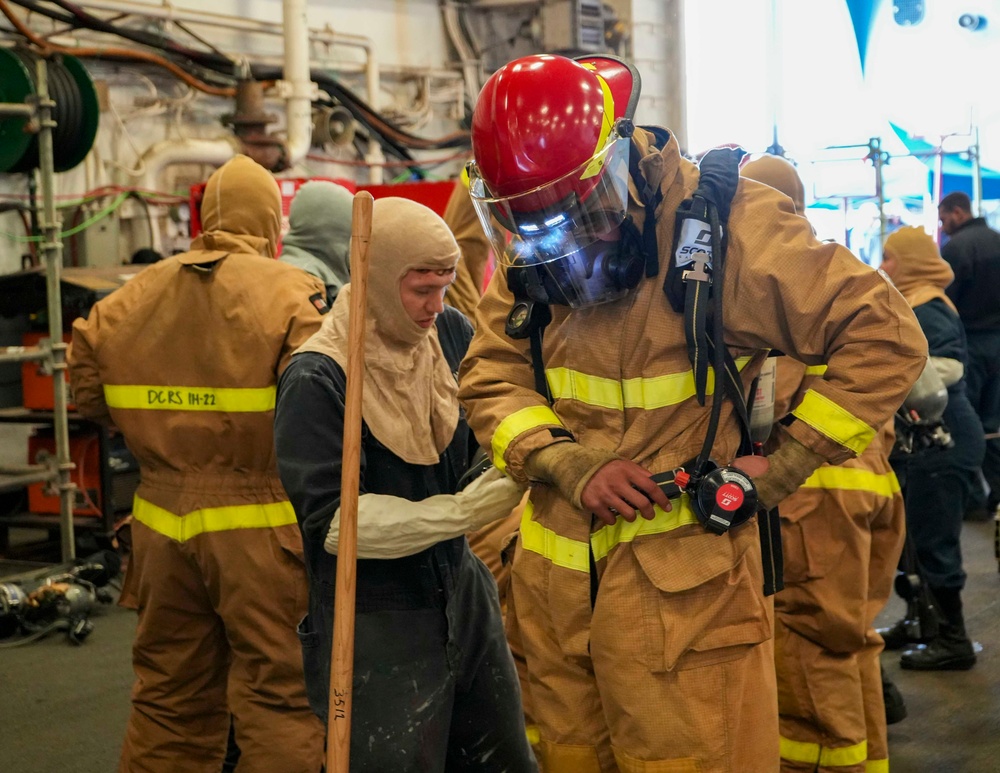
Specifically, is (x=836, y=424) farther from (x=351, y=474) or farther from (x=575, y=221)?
(x=351, y=474)

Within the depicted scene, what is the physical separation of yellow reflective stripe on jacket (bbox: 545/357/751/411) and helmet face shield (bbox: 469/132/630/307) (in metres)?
0.16

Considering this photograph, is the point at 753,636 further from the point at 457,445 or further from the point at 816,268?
the point at 457,445

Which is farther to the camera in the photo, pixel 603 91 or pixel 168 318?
pixel 168 318

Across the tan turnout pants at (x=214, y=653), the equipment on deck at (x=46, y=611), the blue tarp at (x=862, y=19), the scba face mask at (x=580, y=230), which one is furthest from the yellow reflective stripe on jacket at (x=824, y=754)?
the blue tarp at (x=862, y=19)

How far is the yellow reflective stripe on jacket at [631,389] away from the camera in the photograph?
209 centimetres

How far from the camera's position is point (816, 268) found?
2006 millimetres

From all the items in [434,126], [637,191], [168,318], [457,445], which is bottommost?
[457,445]

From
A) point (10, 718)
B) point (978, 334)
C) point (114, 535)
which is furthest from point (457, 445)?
point (978, 334)

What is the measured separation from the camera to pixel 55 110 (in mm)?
6383

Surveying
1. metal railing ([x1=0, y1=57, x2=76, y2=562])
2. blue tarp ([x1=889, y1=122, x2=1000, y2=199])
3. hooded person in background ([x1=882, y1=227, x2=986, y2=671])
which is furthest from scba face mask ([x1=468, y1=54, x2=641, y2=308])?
blue tarp ([x1=889, y1=122, x2=1000, y2=199])

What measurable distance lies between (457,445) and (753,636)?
0.82 meters

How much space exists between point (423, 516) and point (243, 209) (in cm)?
156

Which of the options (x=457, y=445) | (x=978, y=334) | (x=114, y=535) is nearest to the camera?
(x=457, y=445)

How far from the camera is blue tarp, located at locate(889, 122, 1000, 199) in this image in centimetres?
894
